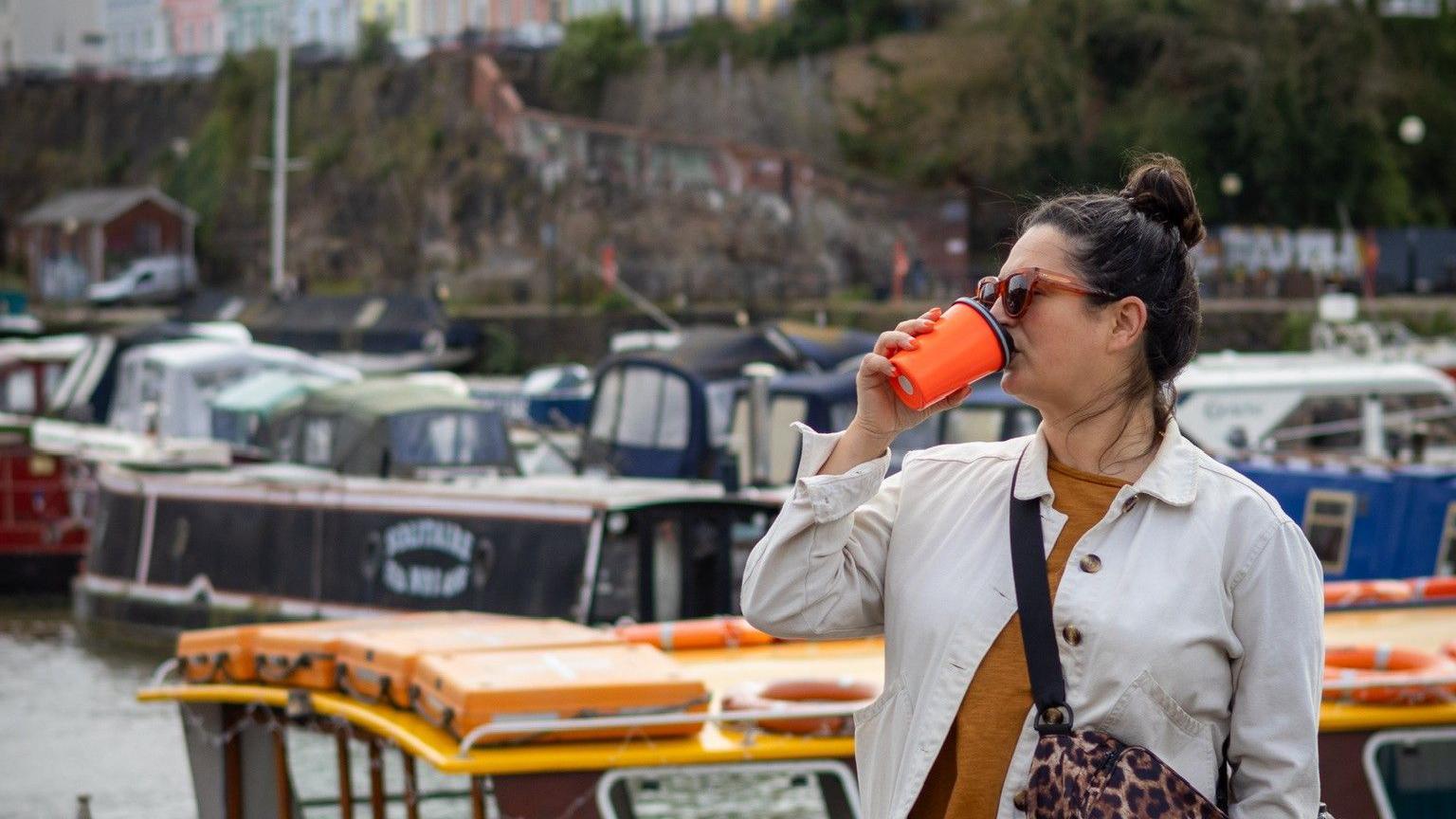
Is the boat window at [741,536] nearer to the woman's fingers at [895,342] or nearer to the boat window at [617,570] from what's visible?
the boat window at [617,570]

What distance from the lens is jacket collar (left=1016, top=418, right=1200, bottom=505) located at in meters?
2.22

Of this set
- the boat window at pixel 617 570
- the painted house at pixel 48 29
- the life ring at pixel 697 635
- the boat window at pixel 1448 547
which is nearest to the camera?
the life ring at pixel 697 635

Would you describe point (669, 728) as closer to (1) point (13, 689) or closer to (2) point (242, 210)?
(1) point (13, 689)

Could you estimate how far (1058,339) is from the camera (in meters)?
2.28

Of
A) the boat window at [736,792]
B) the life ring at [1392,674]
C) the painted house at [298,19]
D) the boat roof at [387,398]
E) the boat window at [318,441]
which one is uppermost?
the painted house at [298,19]

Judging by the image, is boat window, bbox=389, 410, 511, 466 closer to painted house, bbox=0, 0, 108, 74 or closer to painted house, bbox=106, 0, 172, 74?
painted house, bbox=106, 0, 172, 74

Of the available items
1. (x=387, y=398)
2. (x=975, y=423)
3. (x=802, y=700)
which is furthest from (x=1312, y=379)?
(x=802, y=700)

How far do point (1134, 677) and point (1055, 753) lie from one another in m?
0.12

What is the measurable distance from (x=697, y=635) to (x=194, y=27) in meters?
68.4

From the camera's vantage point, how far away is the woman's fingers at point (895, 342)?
223 centimetres

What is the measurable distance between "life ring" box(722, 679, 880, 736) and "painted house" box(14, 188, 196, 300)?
51882 mm

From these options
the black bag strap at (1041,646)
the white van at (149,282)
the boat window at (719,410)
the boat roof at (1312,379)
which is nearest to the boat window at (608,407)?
the boat window at (719,410)

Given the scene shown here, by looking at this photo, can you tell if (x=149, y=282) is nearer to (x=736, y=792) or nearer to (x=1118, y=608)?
(x=736, y=792)

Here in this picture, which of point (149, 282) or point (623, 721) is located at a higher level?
point (623, 721)
